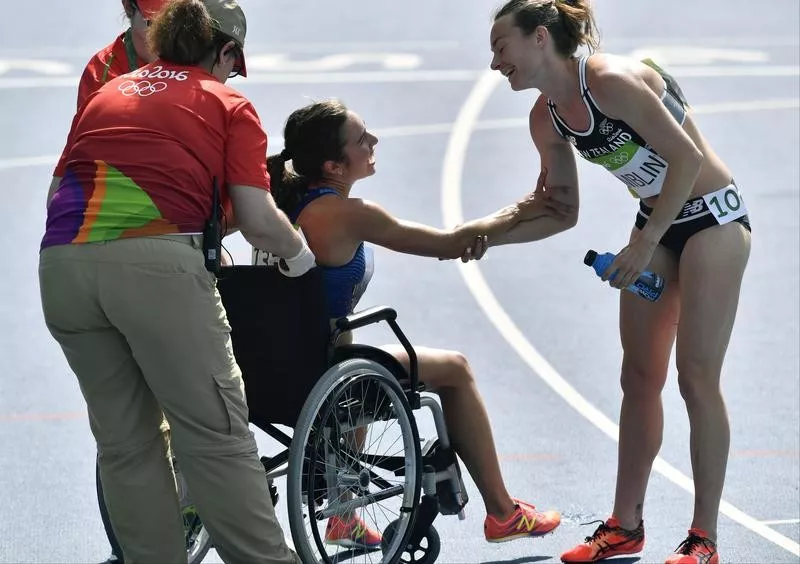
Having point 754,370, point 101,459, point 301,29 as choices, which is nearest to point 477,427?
point 101,459

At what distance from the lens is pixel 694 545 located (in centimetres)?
481

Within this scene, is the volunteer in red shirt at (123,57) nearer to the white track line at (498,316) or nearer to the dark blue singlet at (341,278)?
the dark blue singlet at (341,278)

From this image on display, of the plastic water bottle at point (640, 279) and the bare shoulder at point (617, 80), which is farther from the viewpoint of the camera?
the plastic water bottle at point (640, 279)

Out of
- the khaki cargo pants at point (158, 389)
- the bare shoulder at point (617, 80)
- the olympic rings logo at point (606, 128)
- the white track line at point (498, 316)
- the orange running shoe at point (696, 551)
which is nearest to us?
the khaki cargo pants at point (158, 389)

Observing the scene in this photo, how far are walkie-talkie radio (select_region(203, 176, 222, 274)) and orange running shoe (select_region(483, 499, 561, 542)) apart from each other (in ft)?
5.31

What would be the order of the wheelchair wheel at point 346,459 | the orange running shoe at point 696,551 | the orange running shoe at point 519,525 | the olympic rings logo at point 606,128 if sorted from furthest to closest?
the orange running shoe at point 519,525 → the orange running shoe at point 696,551 → the olympic rings logo at point 606,128 → the wheelchair wheel at point 346,459

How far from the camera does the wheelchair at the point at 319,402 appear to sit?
4254 mm

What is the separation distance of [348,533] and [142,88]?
1816 millimetres

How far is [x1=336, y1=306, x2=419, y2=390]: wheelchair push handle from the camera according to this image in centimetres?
437

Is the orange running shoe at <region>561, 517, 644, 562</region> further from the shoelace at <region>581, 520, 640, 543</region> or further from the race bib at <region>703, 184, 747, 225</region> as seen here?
the race bib at <region>703, 184, 747, 225</region>

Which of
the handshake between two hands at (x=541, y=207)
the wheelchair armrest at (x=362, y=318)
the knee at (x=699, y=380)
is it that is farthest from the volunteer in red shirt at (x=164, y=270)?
the knee at (x=699, y=380)

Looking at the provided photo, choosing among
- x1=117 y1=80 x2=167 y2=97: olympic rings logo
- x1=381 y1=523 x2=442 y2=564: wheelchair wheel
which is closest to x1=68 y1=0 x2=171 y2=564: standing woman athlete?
x1=117 y1=80 x2=167 y2=97: olympic rings logo

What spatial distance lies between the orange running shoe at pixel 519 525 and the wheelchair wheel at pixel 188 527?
1.04 meters

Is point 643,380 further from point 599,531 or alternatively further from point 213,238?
point 213,238
